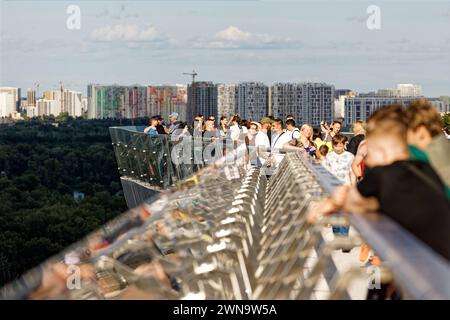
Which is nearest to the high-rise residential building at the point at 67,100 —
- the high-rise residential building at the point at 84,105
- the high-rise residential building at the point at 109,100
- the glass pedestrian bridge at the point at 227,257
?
the high-rise residential building at the point at 84,105

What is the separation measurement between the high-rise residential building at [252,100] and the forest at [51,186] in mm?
12164

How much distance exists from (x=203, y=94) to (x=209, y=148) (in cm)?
5809

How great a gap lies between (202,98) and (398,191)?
68302 millimetres

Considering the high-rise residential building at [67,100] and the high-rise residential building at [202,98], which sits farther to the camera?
the high-rise residential building at [67,100]

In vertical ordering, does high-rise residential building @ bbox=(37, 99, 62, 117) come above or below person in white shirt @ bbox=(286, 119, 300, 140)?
below

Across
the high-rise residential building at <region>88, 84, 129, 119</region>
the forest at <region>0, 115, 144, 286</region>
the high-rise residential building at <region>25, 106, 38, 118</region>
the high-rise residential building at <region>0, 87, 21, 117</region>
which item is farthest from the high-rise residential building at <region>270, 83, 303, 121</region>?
the high-rise residential building at <region>25, 106, 38, 118</region>

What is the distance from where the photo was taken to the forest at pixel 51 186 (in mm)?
95000

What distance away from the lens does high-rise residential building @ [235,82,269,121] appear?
68750mm

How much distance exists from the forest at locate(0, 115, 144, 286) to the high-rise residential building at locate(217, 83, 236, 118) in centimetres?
970

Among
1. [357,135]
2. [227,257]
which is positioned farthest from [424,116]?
[357,135]

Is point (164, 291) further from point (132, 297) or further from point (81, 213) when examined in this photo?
point (81, 213)

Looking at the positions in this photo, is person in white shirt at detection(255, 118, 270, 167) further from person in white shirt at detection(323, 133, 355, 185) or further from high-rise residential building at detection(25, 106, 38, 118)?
high-rise residential building at detection(25, 106, 38, 118)

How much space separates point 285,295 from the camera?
3850 millimetres

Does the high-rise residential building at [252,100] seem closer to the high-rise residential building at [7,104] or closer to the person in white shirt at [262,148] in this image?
the person in white shirt at [262,148]
